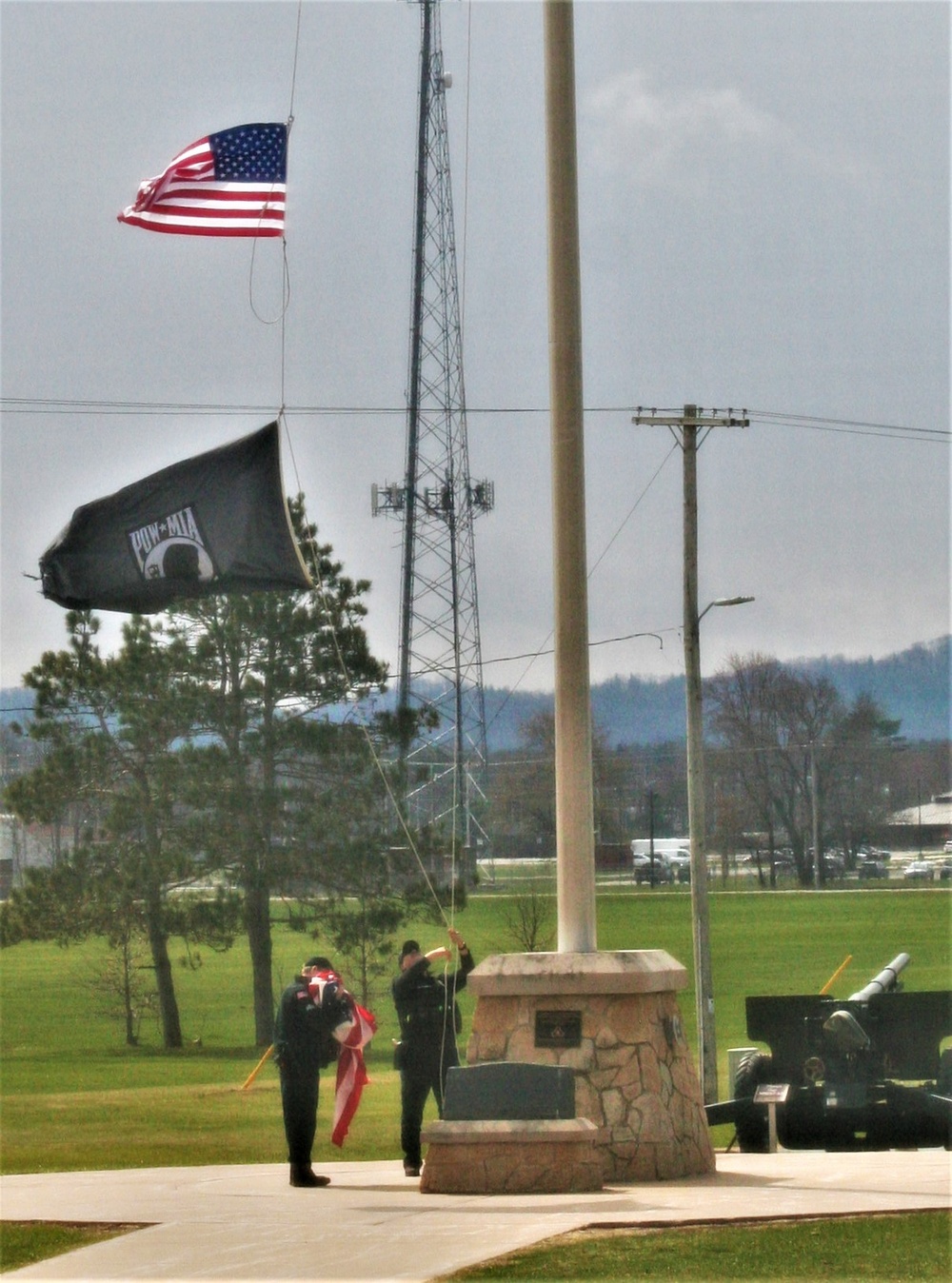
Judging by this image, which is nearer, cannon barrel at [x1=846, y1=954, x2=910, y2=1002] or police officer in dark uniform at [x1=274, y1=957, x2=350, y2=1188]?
police officer in dark uniform at [x1=274, y1=957, x2=350, y2=1188]

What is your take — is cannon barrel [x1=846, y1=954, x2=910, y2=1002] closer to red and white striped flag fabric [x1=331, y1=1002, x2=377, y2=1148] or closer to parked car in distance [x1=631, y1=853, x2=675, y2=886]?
red and white striped flag fabric [x1=331, y1=1002, x2=377, y2=1148]

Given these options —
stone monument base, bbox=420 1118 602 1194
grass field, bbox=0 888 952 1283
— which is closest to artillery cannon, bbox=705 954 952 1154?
stone monument base, bbox=420 1118 602 1194

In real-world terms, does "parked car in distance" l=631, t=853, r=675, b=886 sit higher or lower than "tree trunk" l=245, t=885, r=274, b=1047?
higher

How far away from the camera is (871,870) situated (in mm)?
87750

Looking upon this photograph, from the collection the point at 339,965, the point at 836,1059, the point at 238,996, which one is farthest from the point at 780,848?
the point at 836,1059

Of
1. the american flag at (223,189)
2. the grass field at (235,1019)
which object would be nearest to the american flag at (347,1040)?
the american flag at (223,189)

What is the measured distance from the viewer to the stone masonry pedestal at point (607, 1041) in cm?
1088

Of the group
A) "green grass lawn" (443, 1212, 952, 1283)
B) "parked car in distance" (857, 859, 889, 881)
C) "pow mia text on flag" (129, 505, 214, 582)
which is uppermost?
"pow mia text on flag" (129, 505, 214, 582)

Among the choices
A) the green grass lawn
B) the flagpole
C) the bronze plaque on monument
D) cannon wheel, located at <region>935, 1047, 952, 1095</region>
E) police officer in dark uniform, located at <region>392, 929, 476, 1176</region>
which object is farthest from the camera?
cannon wheel, located at <region>935, 1047, 952, 1095</region>

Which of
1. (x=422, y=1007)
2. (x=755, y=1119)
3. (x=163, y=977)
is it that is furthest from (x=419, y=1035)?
(x=163, y=977)

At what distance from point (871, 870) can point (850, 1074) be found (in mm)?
76002

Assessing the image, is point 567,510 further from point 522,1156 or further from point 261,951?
point 261,951

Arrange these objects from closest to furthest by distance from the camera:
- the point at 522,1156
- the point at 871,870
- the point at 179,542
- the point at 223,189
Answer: the point at 522,1156
the point at 179,542
the point at 223,189
the point at 871,870

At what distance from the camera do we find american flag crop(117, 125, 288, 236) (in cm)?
1246
